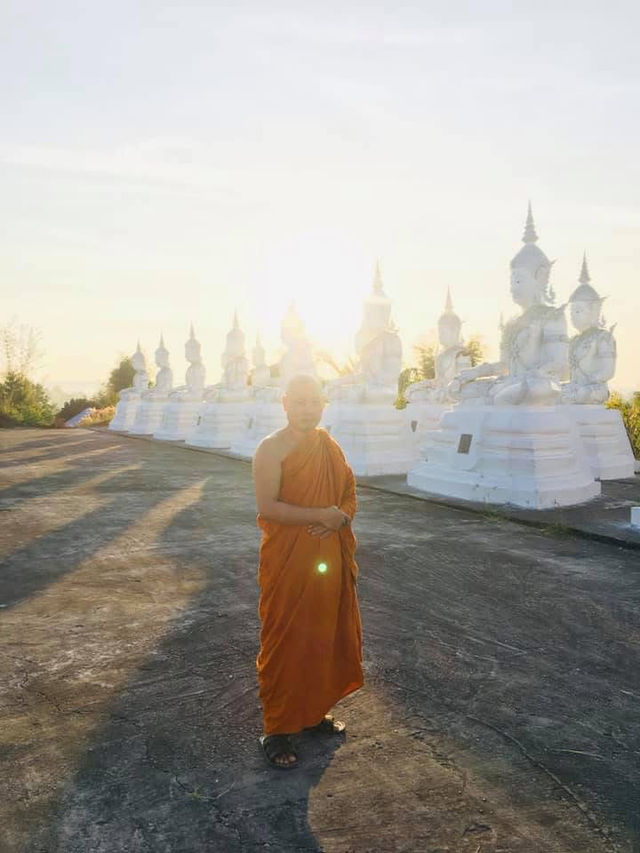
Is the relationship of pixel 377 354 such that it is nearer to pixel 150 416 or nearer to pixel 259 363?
pixel 259 363

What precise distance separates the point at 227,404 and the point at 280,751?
47.4ft

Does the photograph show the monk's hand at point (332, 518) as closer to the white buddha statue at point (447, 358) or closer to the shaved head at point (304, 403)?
the shaved head at point (304, 403)

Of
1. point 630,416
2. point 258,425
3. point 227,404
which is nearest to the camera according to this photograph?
point 630,416

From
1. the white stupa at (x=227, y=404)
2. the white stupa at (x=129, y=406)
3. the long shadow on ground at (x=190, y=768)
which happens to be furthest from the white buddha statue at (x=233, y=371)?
the long shadow on ground at (x=190, y=768)

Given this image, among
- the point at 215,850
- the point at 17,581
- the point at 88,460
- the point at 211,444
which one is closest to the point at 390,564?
the point at 17,581

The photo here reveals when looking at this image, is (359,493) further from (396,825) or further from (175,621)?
(396,825)

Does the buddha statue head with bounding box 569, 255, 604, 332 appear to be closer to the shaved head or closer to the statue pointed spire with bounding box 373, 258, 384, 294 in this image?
the statue pointed spire with bounding box 373, 258, 384, 294

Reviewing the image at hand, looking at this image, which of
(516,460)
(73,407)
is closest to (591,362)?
(516,460)

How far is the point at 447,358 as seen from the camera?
13.8 metres

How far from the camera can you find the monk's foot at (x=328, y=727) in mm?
2494

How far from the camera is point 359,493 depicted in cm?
859

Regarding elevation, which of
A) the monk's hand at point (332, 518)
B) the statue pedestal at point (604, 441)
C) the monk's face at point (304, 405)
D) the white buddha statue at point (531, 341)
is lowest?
the statue pedestal at point (604, 441)

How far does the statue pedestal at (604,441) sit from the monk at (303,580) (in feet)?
27.0

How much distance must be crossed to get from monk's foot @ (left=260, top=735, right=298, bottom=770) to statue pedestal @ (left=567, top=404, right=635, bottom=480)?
8.62m
